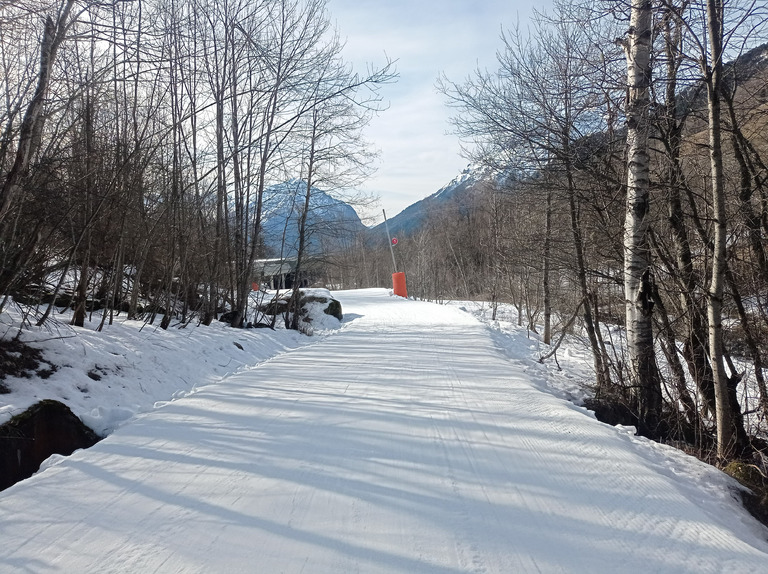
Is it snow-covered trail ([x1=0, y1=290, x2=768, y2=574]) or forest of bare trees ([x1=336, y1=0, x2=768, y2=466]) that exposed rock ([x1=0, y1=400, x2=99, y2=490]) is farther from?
forest of bare trees ([x1=336, y1=0, x2=768, y2=466])

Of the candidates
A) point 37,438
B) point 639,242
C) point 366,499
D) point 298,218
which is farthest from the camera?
point 298,218

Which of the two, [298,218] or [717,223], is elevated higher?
[298,218]

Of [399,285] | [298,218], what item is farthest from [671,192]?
[399,285]

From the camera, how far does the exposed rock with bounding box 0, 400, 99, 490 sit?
4.00 metres

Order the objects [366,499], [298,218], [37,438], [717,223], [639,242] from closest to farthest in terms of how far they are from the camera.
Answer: [366,499], [37,438], [717,223], [639,242], [298,218]

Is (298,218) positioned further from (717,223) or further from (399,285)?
(399,285)

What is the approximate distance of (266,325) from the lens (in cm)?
1387

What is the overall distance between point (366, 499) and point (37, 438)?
333 centimetres

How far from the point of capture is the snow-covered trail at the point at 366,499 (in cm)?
239

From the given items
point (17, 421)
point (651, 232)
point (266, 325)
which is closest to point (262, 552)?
point (17, 421)

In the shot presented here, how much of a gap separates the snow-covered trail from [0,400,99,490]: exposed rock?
0.62 meters

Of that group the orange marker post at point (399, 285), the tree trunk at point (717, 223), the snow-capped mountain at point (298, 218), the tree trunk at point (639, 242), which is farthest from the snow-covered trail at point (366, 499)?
the orange marker post at point (399, 285)

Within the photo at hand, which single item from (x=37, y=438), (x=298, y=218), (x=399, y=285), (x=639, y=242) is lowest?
(x=37, y=438)

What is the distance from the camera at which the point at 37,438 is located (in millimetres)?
4316
